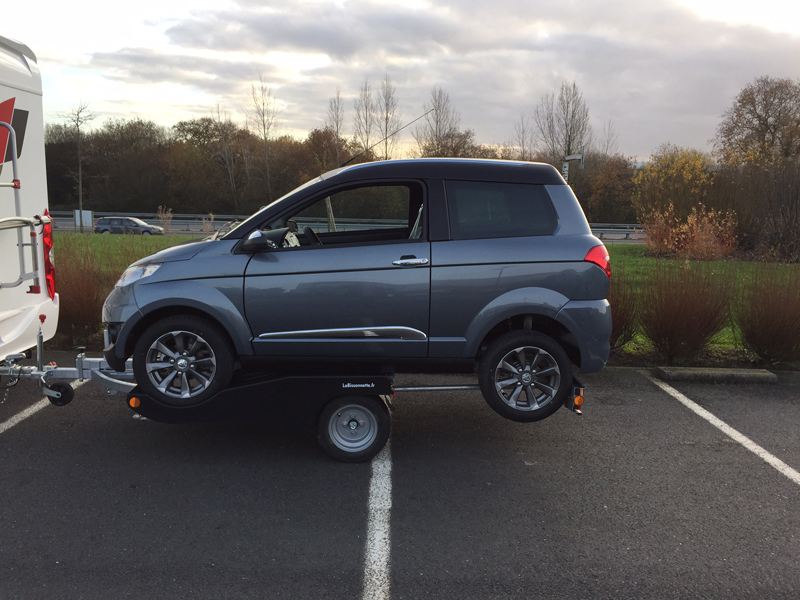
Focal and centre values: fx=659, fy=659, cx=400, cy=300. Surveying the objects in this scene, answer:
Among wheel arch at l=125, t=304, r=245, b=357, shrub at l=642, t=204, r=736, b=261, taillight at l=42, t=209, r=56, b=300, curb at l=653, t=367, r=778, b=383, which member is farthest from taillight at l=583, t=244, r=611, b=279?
shrub at l=642, t=204, r=736, b=261

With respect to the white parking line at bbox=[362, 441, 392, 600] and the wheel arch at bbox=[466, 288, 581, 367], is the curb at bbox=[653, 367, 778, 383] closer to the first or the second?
the wheel arch at bbox=[466, 288, 581, 367]

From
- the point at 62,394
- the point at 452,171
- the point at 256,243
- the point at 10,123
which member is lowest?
the point at 62,394

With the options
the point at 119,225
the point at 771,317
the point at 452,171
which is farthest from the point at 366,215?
the point at 119,225

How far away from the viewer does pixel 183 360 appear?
4664 millimetres

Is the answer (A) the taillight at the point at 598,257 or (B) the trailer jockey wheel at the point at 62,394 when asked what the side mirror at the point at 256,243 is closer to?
(B) the trailer jockey wheel at the point at 62,394

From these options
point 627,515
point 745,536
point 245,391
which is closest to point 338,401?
point 245,391

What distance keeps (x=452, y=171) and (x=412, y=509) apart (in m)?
2.38

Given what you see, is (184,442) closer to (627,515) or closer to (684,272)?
(627,515)

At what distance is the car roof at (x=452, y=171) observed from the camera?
190 inches

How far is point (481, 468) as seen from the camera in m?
4.76

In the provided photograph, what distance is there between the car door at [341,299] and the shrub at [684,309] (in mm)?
4087

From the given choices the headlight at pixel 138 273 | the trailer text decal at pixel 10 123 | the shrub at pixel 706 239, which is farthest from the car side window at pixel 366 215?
the shrub at pixel 706 239

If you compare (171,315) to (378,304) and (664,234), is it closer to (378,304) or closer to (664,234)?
(378,304)

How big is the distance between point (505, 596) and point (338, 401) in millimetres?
1929
